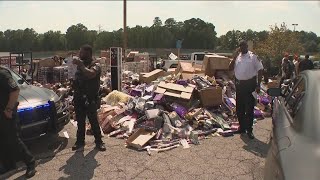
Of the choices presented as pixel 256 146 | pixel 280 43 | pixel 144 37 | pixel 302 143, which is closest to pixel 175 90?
pixel 256 146

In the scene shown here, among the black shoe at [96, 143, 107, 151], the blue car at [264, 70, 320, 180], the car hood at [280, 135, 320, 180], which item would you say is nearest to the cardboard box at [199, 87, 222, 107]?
the black shoe at [96, 143, 107, 151]

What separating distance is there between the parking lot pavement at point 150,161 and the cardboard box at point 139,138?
0.14 metres

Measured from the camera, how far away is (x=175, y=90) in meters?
8.55

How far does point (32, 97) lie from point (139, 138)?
6.58 feet

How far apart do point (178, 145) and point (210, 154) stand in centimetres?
70

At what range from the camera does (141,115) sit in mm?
8031

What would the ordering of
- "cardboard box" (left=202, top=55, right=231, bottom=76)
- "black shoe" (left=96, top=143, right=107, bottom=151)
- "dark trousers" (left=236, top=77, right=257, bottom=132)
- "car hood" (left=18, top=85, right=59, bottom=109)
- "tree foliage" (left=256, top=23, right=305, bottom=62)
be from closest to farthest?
"car hood" (left=18, top=85, right=59, bottom=109), "black shoe" (left=96, top=143, right=107, bottom=151), "dark trousers" (left=236, top=77, right=257, bottom=132), "cardboard box" (left=202, top=55, right=231, bottom=76), "tree foliage" (left=256, top=23, right=305, bottom=62)

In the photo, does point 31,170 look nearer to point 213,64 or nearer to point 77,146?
point 77,146

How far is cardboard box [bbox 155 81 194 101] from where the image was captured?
8.34 m

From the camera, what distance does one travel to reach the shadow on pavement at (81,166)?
5270 millimetres

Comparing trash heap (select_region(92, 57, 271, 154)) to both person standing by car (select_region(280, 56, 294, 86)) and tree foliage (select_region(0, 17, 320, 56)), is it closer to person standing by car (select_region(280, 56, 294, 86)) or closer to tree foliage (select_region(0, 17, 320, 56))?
person standing by car (select_region(280, 56, 294, 86))

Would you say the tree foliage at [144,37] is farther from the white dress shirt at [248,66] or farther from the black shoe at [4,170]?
the black shoe at [4,170]

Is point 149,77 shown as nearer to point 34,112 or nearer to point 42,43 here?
point 34,112

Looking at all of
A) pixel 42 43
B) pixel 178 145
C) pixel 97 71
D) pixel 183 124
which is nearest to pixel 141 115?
pixel 183 124
